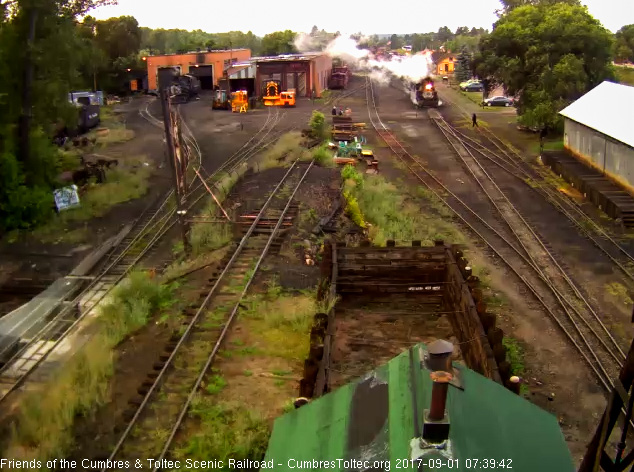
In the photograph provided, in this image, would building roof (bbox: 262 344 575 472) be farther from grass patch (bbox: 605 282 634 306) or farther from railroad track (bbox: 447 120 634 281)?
railroad track (bbox: 447 120 634 281)

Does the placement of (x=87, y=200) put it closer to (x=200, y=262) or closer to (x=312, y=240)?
(x=200, y=262)

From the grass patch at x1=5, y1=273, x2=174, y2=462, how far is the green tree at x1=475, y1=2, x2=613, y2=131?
27.2m

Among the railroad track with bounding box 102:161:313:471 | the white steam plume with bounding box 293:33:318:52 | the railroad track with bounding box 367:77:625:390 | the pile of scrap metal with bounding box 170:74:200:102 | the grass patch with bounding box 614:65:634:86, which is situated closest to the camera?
the railroad track with bounding box 102:161:313:471

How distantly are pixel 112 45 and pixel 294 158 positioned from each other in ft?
158

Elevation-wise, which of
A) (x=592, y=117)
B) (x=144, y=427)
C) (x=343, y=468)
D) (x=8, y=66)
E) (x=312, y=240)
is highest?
(x=8, y=66)

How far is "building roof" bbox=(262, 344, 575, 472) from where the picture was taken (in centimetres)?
389

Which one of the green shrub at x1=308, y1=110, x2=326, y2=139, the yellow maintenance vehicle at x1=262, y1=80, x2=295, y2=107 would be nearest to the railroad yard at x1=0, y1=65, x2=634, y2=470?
the green shrub at x1=308, y1=110, x2=326, y2=139

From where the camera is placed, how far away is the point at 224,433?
8.73m

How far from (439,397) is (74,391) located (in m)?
7.93

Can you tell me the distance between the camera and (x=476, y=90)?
61.2 m

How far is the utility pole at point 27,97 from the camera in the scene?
73.2 ft

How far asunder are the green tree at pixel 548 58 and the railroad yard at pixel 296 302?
366 inches

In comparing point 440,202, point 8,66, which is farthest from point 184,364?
point 8,66

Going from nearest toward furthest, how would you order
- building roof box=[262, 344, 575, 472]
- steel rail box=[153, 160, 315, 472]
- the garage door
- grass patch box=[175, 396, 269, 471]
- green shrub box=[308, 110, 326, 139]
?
1. building roof box=[262, 344, 575, 472]
2. grass patch box=[175, 396, 269, 471]
3. steel rail box=[153, 160, 315, 472]
4. green shrub box=[308, 110, 326, 139]
5. the garage door
